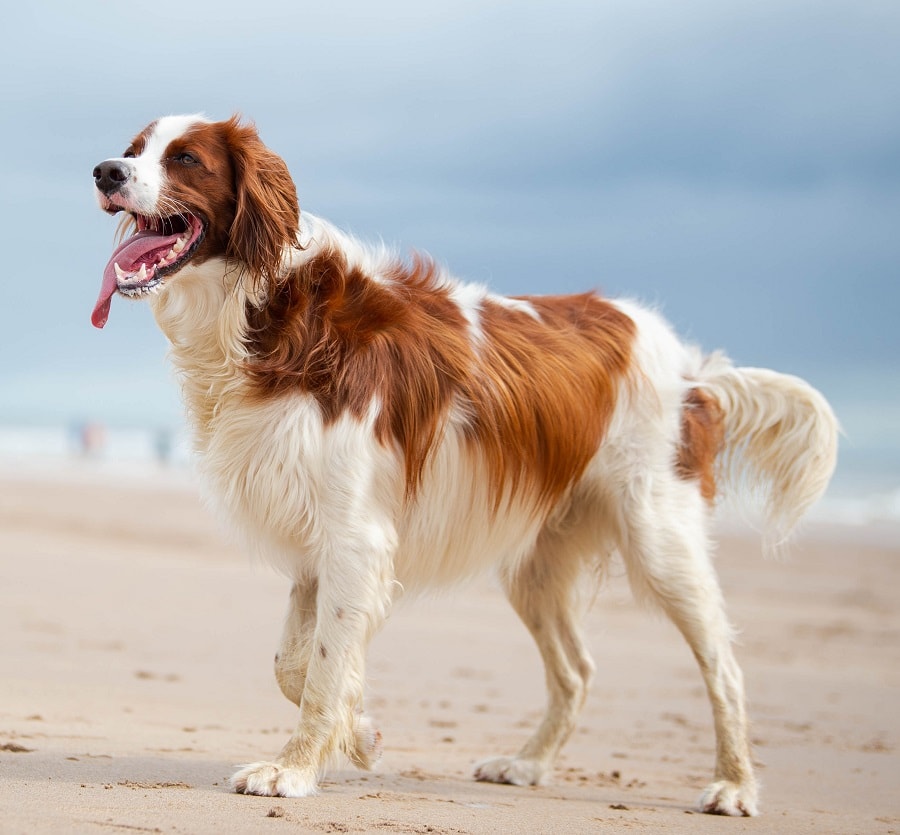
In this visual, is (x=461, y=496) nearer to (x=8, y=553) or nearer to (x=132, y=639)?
(x=132, y=639)

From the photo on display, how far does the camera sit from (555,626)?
18.0 feet

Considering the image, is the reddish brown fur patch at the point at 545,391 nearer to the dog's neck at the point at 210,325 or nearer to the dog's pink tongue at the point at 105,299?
the dog's neck at the point at 210,325

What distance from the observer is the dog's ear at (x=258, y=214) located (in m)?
4.18

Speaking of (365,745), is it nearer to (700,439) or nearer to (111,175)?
(700,439)

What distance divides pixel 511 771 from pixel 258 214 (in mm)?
2484

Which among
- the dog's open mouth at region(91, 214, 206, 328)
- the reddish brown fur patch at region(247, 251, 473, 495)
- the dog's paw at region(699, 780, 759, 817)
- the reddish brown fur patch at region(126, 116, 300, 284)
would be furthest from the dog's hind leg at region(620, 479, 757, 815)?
the dog's open mouth at region(91, 214, 206, 328)

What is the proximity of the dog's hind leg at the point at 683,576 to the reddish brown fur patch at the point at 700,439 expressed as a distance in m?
0.09

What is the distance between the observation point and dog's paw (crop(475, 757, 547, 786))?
16.7 feet

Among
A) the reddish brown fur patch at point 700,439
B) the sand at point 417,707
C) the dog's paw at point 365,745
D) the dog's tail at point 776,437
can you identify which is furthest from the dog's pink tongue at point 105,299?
the dog's tail at point 776,437

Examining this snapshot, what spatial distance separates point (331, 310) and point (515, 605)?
6.15ft

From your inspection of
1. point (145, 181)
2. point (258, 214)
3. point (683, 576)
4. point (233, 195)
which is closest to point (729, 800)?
point (683, 576)

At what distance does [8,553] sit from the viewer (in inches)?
442

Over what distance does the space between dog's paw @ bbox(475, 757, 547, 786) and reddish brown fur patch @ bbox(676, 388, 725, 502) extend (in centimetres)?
133

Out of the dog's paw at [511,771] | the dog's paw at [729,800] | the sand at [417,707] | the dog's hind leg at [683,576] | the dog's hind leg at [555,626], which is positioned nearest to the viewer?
the sand at [417,707]
